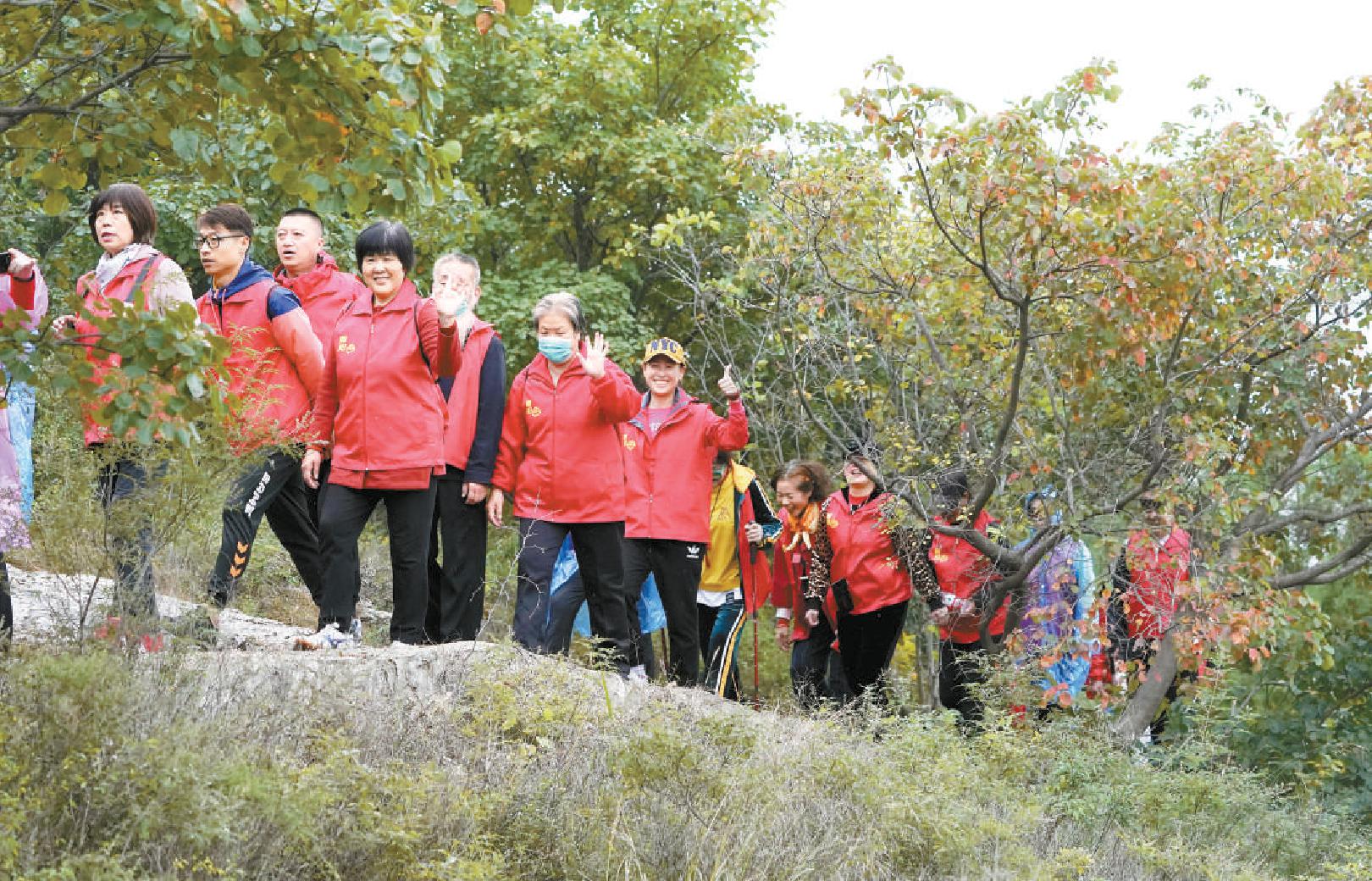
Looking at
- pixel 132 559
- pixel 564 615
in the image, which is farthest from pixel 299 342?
pixel 564 615

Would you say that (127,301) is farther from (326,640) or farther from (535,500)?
(535,500)

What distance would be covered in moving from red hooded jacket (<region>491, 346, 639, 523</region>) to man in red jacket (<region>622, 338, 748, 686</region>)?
2.44 ft

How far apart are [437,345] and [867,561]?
319cm

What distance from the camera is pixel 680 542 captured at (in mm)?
8453

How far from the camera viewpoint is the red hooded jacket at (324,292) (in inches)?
285

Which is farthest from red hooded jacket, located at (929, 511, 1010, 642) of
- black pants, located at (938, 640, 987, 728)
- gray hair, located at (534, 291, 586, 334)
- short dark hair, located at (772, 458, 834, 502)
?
gray hair, located at (534, 291, 586, 334)

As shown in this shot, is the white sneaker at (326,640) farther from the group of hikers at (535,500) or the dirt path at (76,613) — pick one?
the dirt path at (76,613)

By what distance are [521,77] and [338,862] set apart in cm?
1506

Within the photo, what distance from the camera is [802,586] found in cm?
912

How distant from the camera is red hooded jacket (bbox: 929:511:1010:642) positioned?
8703 millimetres

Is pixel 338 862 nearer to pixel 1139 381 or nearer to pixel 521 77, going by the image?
pixel 1139 381

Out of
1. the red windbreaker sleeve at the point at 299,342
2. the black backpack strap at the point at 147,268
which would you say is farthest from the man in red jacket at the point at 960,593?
the black backpack strap at the point at 147,268

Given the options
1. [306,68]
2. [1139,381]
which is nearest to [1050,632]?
[1139,381]

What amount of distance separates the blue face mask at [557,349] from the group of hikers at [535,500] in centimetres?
1
